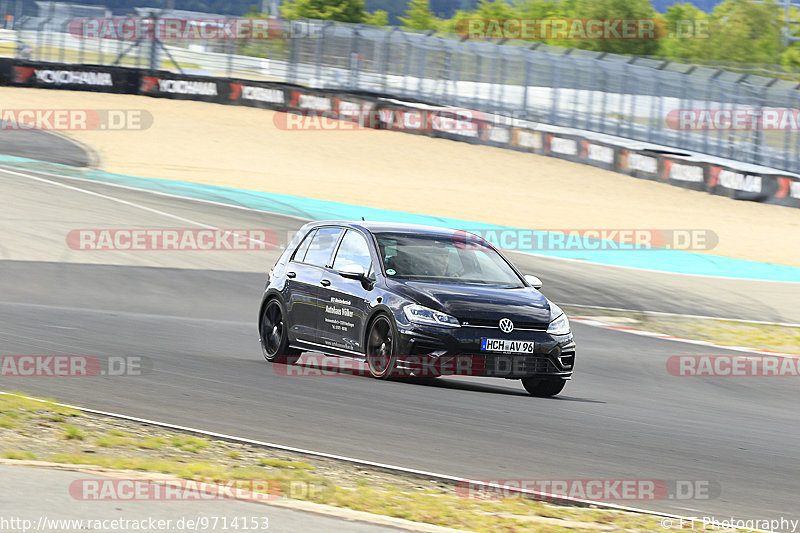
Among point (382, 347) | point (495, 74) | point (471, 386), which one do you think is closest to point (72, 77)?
point (495, 74)

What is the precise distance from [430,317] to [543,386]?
1.40 meters

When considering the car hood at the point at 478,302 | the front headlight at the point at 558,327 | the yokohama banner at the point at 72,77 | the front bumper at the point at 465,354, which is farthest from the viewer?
the yokohama banner at the point at 72,77

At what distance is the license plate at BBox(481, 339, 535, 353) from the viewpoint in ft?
33.9

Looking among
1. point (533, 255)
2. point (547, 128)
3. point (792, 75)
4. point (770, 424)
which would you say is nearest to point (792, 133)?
point (792, 75)

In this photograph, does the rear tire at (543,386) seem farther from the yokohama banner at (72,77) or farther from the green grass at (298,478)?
the yokohama banner at (72,77)

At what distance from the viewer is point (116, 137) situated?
37.8 metres

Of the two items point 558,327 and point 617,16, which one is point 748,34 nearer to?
point 617,16

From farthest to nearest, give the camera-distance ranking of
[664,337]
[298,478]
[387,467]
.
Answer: [664,337] < [387,467] < [298,478]

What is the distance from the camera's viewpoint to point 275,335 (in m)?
12.5

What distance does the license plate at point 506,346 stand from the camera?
10.3 metres

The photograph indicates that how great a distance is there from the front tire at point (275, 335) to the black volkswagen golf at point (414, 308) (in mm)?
12

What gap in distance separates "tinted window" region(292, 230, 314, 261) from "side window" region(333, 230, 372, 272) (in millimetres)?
620

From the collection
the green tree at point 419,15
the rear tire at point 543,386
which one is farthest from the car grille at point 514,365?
the green tree at point 419,15

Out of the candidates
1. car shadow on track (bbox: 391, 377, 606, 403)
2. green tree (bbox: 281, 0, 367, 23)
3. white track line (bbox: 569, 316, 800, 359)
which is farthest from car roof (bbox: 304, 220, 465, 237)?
green tree (bbox: 281, 0, 367, 23)
